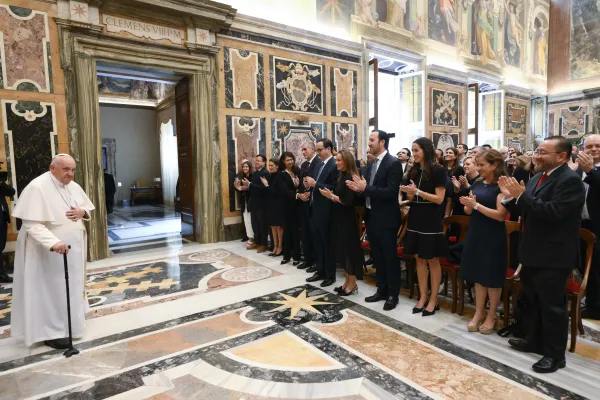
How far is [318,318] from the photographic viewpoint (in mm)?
3785

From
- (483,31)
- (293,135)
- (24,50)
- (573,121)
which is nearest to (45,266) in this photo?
(24,50)

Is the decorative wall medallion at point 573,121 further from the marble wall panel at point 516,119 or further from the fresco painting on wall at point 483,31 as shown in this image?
the fresco painting on wall at point 483,31

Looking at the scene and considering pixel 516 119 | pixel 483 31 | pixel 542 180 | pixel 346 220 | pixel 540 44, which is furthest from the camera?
pixel 540 44

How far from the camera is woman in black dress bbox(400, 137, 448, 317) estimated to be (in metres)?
3.59

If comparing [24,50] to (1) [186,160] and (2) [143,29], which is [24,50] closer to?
(2) [143,29]

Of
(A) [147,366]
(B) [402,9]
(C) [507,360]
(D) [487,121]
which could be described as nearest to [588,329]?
(C) [507,360]

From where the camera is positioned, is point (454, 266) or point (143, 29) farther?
point (143, 29)

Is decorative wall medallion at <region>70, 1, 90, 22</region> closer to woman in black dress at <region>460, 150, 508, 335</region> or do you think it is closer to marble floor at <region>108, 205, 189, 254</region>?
marble floor at <region>108, 205, 189, 254</region>

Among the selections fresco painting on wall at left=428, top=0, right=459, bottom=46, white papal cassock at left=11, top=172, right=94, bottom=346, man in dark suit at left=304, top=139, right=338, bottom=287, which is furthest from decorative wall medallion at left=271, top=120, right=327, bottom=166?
fresco painting on wall at left=428, top=0, right=459, bottom=46

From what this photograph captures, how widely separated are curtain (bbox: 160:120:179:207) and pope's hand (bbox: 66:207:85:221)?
36.2 ft

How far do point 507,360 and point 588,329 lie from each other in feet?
3.94

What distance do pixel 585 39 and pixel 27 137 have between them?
19.0 metres

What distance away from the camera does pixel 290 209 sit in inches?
233

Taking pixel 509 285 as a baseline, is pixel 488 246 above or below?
above
